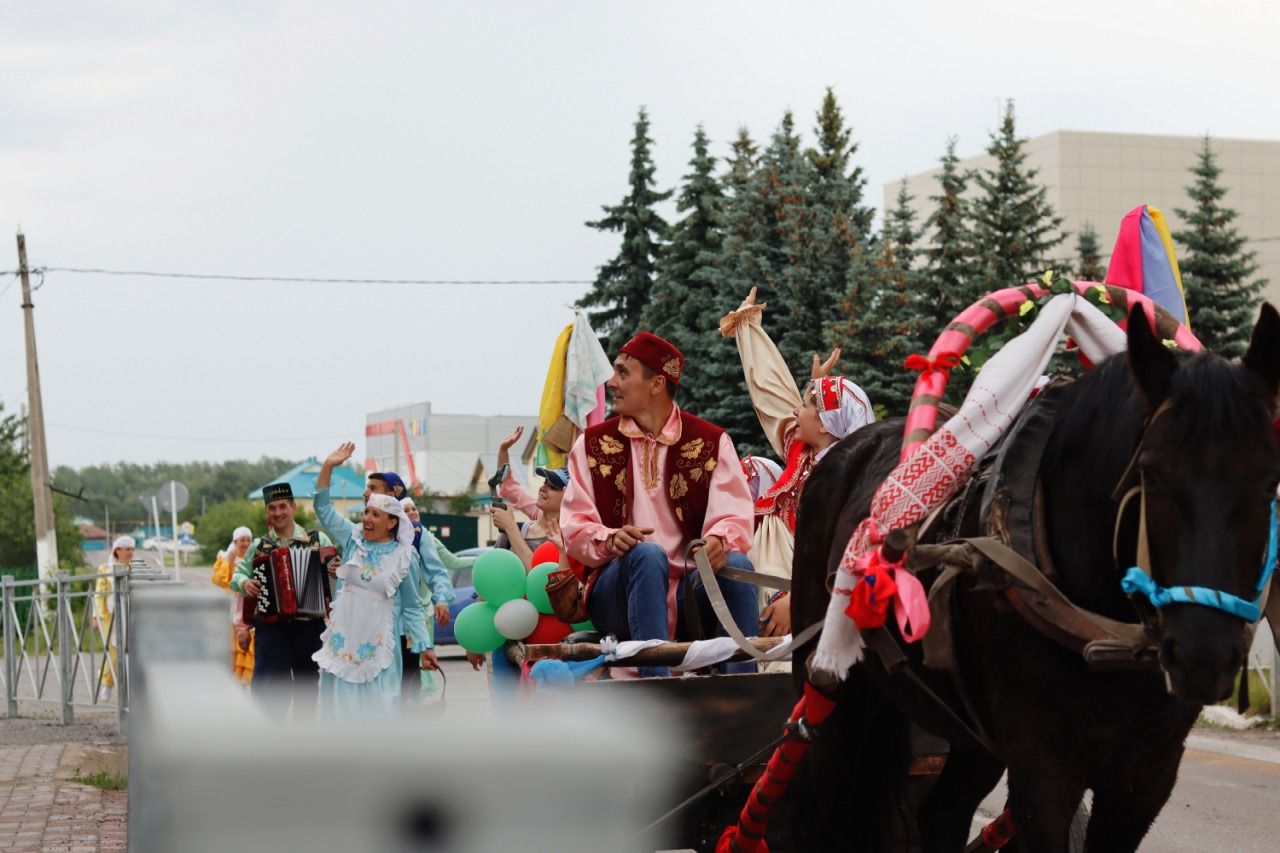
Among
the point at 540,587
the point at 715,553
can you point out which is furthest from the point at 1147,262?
the point at 540,587

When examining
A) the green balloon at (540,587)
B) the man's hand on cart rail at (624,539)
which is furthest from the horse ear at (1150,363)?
the green balloon at (540,587)

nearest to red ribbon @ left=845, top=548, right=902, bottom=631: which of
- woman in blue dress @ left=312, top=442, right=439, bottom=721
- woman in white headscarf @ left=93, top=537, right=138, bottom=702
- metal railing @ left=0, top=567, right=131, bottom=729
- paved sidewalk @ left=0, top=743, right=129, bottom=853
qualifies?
paved sidewalk @ left=0, top=743, right=129, bottom=853

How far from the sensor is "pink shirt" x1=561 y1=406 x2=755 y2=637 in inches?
250

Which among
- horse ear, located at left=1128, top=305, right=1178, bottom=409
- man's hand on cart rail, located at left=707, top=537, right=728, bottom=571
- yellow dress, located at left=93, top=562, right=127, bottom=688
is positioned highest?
horse ear, located at left=1128, top=305, right=1178, bottom=409

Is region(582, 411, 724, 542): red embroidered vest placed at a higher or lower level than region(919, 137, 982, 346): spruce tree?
lower

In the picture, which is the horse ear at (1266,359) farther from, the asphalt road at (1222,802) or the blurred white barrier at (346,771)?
the asphalt road at (1222,802)

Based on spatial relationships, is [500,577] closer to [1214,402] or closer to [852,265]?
[1214,402]

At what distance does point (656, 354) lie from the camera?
6.62m

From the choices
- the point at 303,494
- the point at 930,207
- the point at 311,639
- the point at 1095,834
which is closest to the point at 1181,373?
the point at 1095,834

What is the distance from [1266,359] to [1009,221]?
29.1m

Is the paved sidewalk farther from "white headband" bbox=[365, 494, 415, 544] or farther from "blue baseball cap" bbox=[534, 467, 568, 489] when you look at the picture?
"blue baseball cap" bbox=[534, 467, 568, 489]

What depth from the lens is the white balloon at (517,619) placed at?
775cm

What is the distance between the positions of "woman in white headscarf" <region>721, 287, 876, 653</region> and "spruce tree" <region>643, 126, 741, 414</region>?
22.2 metres

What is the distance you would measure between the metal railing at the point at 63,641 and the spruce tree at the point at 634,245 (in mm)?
21914
